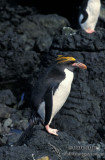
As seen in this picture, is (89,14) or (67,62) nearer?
(67,62)

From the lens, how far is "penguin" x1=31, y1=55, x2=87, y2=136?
4188mm

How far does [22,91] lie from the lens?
27.2ft

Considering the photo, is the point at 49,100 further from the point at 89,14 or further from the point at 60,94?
the point at 89,14

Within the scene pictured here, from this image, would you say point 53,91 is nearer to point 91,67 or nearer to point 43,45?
point 91,67

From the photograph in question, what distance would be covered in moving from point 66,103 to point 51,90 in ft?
5.25

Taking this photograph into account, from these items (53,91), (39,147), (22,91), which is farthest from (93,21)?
(39,147)

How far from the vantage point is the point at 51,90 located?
4195 mm

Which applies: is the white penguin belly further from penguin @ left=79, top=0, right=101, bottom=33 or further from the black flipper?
penguin @ left=79, top=0, right=101, bottom=33

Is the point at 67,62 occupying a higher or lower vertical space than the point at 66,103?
higher

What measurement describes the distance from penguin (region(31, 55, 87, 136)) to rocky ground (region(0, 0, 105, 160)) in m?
0.23

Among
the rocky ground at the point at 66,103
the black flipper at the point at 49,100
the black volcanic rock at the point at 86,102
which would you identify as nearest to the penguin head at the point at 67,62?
the black flipper at the point at 49,100

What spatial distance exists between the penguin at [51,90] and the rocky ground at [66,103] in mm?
233

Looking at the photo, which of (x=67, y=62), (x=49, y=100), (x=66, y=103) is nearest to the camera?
(x=49, y=100)

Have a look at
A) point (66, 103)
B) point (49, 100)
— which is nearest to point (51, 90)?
point (49, 100)
